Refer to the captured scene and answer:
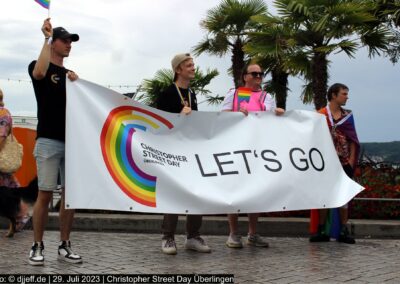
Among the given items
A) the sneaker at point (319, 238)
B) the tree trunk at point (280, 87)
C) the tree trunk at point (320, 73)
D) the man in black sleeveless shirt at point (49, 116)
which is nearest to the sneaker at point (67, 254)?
the man in black sleeveless shirt at point (49, 116)

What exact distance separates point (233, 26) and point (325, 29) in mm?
4913

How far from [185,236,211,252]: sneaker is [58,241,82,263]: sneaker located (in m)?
1.31

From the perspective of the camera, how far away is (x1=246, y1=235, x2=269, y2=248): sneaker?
Result: 21.5ft

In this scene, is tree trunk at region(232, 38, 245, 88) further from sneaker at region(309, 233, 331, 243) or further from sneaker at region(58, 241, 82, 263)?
sneaker at region(58, 241, 82, 263)

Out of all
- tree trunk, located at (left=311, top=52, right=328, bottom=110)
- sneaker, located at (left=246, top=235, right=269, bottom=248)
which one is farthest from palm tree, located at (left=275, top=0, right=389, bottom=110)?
sneaker, located at (left=246, top=235, right=269, bottom=248)

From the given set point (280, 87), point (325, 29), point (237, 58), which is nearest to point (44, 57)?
point (325, 29)

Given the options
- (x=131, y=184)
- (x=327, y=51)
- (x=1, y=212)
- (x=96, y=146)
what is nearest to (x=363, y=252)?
(x=131, y=184)

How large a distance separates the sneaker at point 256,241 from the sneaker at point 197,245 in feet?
2.13

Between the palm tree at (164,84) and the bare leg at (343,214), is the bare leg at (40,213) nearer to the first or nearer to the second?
the bare leg at (343,214)

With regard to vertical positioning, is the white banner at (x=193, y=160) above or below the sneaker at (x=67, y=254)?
above

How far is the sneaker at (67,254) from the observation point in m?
5.34

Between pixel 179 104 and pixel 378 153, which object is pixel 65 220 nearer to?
pixel 179 104

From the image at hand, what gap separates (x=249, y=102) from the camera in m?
6.49

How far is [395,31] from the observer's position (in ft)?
44.1
